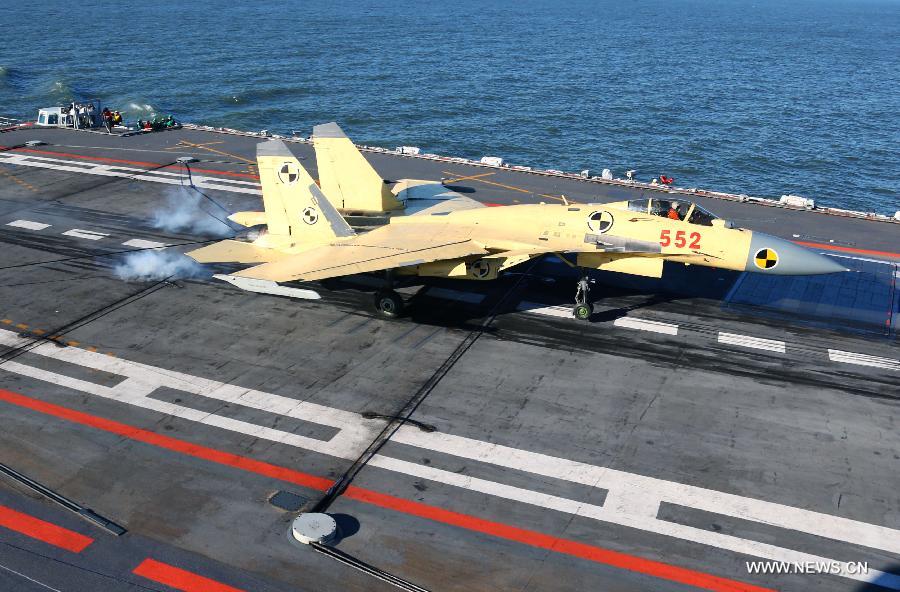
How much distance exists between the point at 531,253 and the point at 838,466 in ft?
38.1

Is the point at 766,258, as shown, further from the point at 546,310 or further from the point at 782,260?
the point at 546,310

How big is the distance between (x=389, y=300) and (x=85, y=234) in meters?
18.0

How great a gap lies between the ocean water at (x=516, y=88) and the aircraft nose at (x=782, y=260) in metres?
33.6

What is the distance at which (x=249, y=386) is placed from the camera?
21953 mm

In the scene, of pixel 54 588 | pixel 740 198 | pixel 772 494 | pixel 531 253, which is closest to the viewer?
pixel 54 588

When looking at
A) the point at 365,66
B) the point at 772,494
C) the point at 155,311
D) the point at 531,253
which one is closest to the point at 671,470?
the point at 772,494

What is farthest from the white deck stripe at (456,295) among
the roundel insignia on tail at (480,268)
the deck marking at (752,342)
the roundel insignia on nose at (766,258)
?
the roundel insignia on nose at (766,258)

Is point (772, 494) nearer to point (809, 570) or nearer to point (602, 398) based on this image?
point (809, 570)

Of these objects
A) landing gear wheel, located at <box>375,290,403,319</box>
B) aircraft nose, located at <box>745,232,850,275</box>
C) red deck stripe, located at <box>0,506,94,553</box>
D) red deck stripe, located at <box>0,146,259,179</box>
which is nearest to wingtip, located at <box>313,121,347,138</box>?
landing gear wheel, located at <box>375,290,403,319</box>

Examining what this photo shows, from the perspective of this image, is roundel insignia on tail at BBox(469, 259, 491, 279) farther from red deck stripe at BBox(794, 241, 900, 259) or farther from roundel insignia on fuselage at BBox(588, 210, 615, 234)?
red deck stripe at BBox(794, 241, 900, 259)

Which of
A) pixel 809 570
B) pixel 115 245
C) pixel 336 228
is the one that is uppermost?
pixel 336 228

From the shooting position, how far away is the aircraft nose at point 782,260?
24250 millimetres

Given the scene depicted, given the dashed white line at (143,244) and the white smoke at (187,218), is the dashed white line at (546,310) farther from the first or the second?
the dashed white line at (143,244)

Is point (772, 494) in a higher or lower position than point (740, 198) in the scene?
lower
